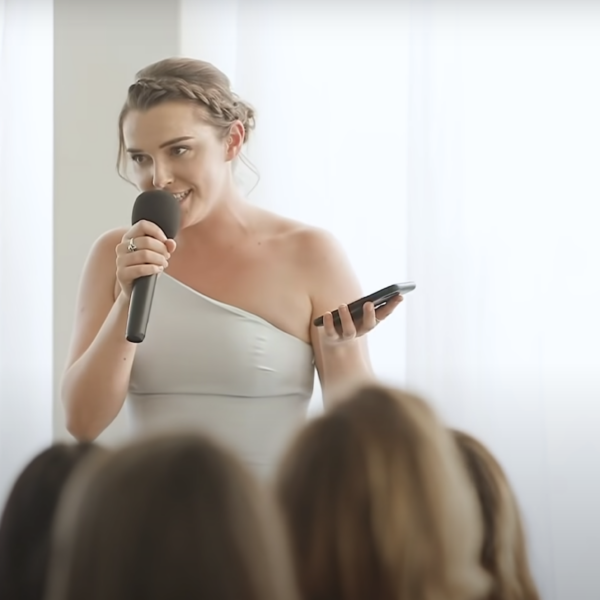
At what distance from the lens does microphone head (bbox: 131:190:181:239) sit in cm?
147

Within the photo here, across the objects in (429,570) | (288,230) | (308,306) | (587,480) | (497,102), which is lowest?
(587,480)

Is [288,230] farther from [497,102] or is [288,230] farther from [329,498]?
[329,498]

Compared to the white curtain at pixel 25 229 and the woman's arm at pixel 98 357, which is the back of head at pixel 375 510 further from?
the white curtain at pixel 25 229

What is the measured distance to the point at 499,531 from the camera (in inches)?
34.7

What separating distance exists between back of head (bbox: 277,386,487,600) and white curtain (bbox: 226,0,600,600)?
122 cm

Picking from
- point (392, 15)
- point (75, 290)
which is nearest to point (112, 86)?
point (75, 290)

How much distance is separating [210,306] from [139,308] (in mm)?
302

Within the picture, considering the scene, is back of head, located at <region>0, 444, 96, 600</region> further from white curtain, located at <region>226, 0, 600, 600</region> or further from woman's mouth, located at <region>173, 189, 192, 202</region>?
white curtain, located at <region>226, 0, 600, 600</region>

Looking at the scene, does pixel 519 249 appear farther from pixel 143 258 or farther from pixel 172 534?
pixel 172 534

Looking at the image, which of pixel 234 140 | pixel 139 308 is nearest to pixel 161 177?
pixel 234 140

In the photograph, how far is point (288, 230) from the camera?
1721 mm

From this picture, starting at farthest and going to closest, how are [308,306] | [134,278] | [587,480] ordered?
[587,480] < [308,306] < [134,278]

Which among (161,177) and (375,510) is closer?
(375,510)

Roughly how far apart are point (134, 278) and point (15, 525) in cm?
65
